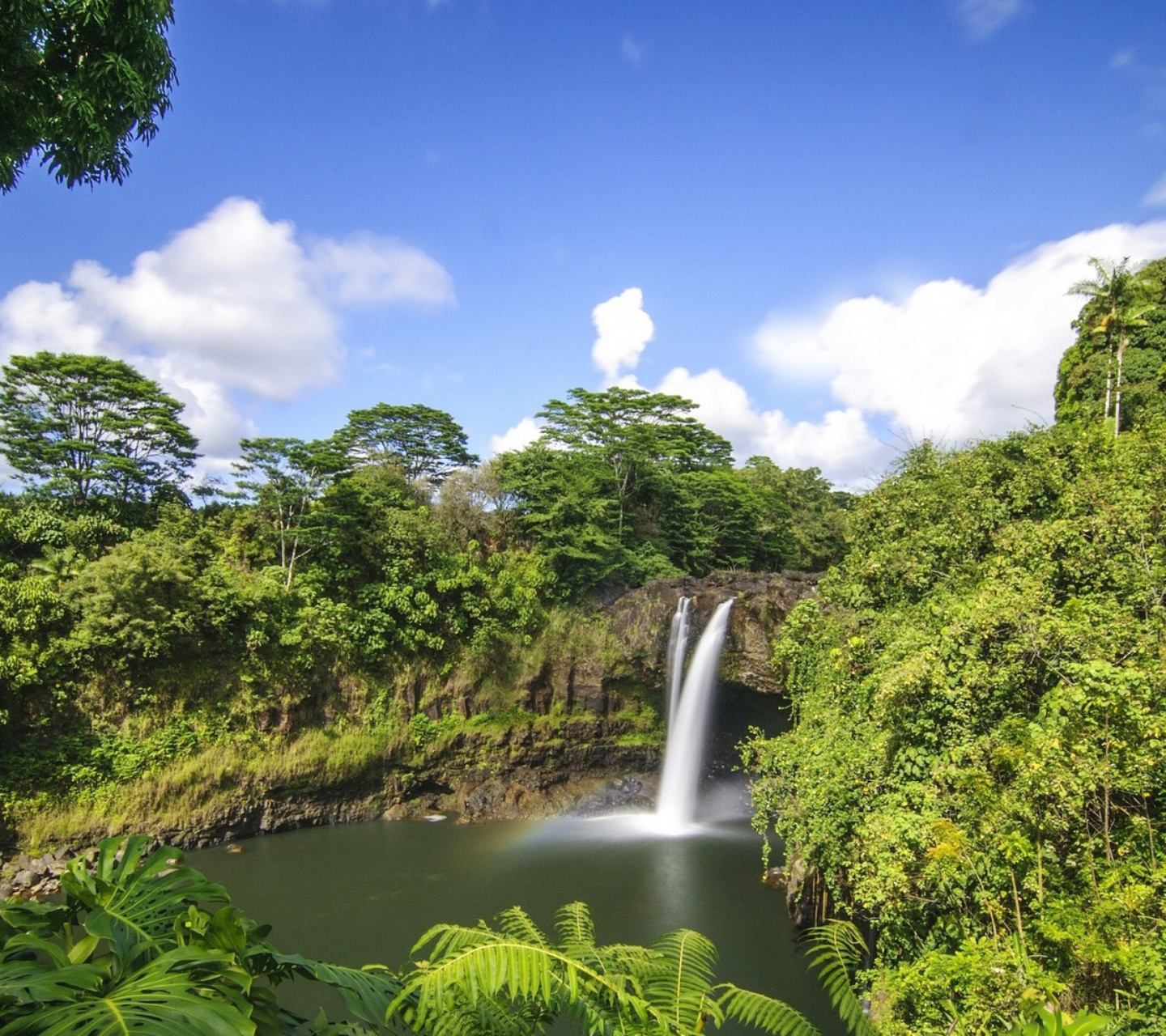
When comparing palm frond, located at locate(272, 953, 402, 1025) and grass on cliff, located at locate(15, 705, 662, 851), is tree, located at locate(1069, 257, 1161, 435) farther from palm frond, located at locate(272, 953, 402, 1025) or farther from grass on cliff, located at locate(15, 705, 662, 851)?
palm frond, located at locate(272, 953, 402, 1025)

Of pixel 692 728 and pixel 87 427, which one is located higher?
pixel 87 427

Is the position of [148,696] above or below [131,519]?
below

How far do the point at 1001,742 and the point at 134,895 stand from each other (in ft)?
19.9

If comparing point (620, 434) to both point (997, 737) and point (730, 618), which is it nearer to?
point (730, 618)

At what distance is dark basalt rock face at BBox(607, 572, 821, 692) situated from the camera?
51.5ft

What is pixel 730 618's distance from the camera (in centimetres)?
1591

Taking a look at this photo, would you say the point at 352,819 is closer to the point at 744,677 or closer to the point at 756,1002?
the point at 744,677

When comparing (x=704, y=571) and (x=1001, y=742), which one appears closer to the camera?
(x=1001, y=742)

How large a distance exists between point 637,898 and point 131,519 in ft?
45.9

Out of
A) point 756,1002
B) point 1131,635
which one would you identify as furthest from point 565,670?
point 756,1002

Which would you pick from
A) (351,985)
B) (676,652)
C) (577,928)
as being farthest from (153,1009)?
(676,652)

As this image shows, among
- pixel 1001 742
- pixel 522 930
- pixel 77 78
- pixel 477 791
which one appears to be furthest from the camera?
pixel 477 791

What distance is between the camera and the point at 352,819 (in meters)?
14.8

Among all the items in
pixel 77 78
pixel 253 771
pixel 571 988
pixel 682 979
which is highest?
pixel 77 78
